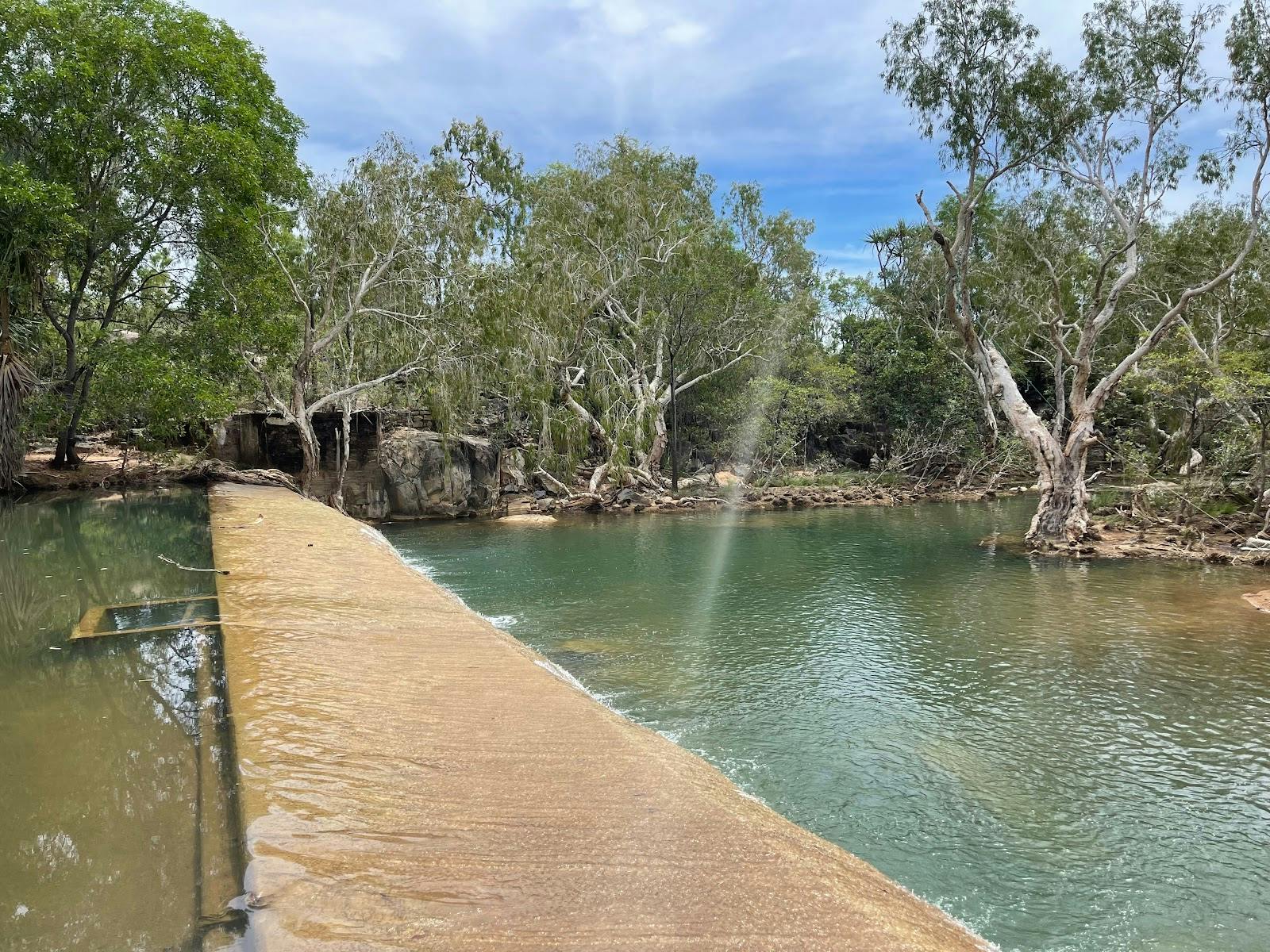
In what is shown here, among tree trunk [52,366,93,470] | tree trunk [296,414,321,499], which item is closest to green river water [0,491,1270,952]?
tree trunk [52,366,93,470]

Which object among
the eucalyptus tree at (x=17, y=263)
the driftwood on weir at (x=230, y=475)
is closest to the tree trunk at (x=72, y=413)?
the eucalyptus tree at (x=17, y=263)

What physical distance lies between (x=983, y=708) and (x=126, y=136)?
19.2 meters

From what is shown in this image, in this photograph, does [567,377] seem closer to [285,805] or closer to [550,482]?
[550,482]

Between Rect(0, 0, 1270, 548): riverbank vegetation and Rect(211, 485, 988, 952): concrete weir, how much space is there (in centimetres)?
1395

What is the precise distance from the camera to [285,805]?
303 cm

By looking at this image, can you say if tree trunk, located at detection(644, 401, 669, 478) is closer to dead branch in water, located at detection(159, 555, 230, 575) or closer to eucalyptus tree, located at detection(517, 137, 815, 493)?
eucalyptus tree, located at detection(517, 137, 815, 493)

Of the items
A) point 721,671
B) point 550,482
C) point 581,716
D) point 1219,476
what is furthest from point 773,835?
point 550,482

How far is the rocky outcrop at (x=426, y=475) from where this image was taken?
2394 centimetres

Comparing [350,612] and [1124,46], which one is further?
[1124,46]

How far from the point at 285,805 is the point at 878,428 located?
3390 cm

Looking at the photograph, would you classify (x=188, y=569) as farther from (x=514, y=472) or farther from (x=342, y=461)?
(x=514, y=472)

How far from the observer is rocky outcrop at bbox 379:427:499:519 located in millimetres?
23938

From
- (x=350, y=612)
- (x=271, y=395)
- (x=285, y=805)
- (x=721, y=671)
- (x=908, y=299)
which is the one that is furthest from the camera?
(x=908, y=299)

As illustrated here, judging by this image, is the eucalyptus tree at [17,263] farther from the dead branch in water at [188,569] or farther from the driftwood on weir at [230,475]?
the dead branch in water at [188,569]
